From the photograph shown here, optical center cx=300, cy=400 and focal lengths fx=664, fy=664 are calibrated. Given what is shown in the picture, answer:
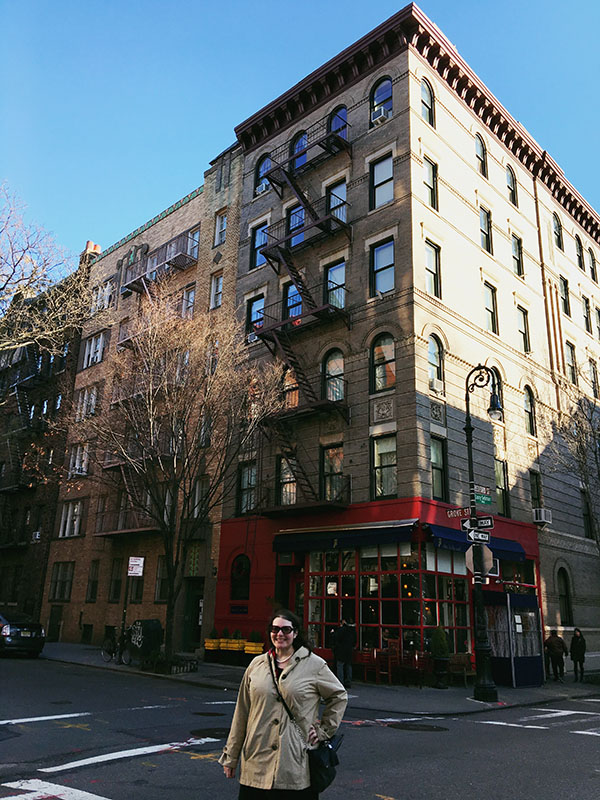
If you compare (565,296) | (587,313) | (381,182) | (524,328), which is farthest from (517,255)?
(381,182)

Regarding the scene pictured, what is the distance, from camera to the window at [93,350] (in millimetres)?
37031

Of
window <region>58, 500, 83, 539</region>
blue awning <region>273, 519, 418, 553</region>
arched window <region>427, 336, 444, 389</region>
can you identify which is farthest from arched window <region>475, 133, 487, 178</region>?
window <region>58, 500, 83, 539</region>

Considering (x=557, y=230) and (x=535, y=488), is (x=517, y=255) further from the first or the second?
(x=535, y=488)

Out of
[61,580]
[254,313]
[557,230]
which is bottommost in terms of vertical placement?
[61,580]

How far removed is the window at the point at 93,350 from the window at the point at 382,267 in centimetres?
1927

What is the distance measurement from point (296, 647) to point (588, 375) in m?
30.4

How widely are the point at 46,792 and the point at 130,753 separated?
2075 mm

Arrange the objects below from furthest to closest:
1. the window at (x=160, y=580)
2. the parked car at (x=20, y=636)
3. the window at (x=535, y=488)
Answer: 1. the window at (x=160, y=580)
2. the window at (x=535, y=488)
3. the parked car at (x=20, y=636)

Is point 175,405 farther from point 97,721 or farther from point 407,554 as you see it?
point 97,721

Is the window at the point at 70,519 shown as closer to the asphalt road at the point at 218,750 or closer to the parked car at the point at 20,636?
the parked car at the point at 20,636

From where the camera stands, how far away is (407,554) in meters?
19.3

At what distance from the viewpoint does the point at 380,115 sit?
2450 centimetres

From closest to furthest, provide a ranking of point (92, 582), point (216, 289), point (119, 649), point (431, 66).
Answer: point (119, 649) → point (431, 66) → point (216, 289) → point (92, 582)

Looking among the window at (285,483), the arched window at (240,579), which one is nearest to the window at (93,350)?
the window at (285,483)
